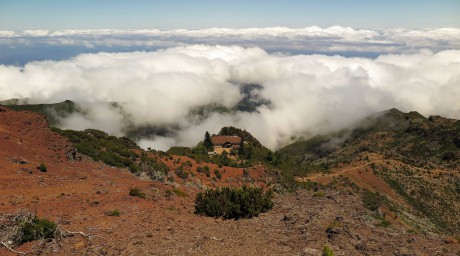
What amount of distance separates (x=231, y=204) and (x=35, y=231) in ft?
32.0

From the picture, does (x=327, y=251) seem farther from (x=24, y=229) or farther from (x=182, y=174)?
(x=182, y=174)

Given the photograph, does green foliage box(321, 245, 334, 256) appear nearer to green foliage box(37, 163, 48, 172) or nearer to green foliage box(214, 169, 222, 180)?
green foliage box(37, 163, 48, 172)

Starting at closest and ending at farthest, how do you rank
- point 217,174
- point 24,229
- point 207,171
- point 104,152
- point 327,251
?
point 327,251, point 24,229, point 104,152, point 217,174, point 207,171

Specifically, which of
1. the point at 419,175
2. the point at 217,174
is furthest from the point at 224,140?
the point at 217,174

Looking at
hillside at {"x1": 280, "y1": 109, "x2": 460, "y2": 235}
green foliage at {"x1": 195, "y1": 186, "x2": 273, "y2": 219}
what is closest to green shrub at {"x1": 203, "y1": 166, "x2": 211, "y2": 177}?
green foliage at {"x1": 195, "y1": 186, "x2": 273, "y2": 219}

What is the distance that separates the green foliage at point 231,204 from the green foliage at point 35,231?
801 cm

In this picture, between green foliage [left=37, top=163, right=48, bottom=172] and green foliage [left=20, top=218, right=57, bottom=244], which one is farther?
green foliage [left=37, top=163, right=48, bottom=172]

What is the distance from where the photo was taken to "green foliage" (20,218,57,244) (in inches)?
531

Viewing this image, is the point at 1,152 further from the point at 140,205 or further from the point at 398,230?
the point at 398,230

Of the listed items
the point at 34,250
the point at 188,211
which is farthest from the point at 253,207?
the point at 34,250

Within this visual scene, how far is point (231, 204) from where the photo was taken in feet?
63.9

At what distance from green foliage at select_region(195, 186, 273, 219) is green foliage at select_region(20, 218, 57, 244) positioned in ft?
26.3

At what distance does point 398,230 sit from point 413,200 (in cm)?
3648

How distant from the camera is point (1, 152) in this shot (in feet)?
82.9
